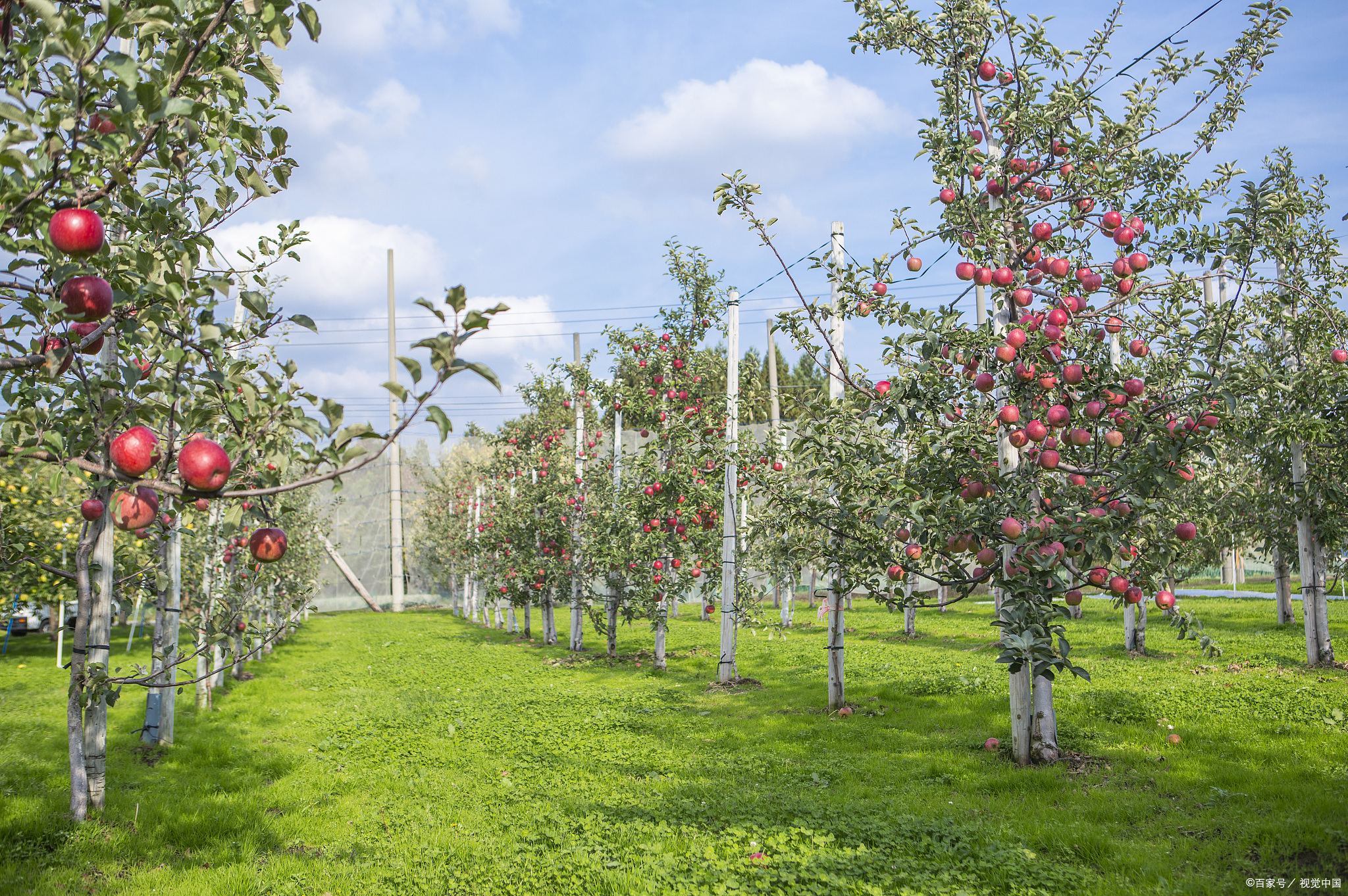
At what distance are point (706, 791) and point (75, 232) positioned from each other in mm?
6344

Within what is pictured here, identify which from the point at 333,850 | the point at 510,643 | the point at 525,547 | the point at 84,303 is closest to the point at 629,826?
the point at 333,850

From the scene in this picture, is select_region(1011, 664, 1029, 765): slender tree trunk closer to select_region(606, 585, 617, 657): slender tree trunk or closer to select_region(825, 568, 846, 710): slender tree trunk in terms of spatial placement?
select_region(825, 568, 846, 710): slender tree trunk

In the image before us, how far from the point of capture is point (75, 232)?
100 inches

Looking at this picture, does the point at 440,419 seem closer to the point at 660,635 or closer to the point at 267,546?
the point at 267,546

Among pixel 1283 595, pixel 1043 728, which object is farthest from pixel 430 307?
pixel 1283 595

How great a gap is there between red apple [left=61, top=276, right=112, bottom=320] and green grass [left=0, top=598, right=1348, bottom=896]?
420 cm

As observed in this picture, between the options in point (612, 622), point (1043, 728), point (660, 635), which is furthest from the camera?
point (612, 622)

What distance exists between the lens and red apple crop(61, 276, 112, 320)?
2.76 meters

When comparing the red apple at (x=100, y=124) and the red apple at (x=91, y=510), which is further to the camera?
the red apple at (x=91, y=510)

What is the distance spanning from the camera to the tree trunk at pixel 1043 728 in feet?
24.1

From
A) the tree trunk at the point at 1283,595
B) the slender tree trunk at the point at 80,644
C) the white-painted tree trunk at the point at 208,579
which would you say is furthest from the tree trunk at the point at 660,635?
the tree trunk at the point at 1283,595

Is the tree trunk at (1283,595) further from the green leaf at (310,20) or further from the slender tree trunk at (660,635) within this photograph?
the green leaf at (310,20)

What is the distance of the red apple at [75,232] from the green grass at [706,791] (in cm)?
447

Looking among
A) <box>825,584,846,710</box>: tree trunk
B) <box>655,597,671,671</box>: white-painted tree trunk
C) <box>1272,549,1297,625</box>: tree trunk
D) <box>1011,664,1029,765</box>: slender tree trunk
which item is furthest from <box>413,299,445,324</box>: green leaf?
<box>1272,549,1297,625</box>: tree trunk
